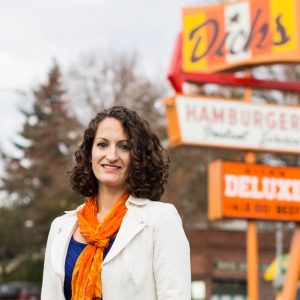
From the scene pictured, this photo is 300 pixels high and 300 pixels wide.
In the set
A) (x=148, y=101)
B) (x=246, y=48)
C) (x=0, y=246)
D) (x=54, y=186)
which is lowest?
(x=0, y=246)

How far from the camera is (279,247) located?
123 feet

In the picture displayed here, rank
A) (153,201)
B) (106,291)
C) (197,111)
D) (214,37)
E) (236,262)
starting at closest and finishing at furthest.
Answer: (106,291), (153,201), (197,111), (214,37), (236,262)

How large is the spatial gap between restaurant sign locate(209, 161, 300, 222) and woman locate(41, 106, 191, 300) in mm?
13686

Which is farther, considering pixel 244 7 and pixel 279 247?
pixel 279 247

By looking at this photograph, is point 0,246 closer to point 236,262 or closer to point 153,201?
point 236,262

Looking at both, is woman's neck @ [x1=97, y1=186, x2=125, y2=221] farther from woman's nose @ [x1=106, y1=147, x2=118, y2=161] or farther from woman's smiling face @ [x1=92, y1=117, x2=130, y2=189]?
woman's nose @ [x1=106, y1=147, x2=118, y2=161]

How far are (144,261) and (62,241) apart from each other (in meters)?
0.36

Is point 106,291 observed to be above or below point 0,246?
above

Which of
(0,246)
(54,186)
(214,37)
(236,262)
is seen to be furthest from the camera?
(0,246)

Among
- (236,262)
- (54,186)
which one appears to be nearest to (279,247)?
(236,262)

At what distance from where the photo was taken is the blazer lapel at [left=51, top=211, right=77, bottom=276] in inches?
123

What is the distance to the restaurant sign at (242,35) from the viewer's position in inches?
722

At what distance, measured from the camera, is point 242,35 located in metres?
18.5

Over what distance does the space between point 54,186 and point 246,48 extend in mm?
26975
